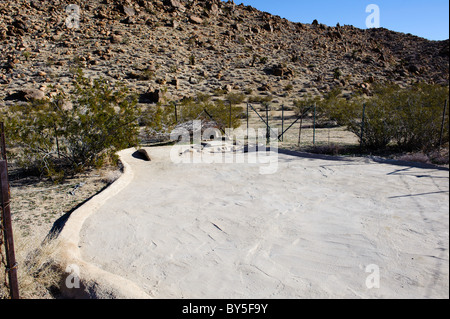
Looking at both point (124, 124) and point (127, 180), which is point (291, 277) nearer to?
point (127, 180)

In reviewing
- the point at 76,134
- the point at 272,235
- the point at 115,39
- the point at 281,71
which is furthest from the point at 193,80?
the point at 272,235

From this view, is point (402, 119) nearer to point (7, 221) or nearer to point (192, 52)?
point (7, 221)

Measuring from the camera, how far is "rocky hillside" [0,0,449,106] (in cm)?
3106

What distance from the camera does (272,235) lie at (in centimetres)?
573

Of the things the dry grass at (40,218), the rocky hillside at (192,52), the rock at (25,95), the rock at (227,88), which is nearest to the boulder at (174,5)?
the rocky hillside at (192,52)

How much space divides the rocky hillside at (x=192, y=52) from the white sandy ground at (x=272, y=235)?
804 inches

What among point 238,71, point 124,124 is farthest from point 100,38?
point 124,124

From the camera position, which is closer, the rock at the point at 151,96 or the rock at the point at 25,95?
the rock at the point at 25,95

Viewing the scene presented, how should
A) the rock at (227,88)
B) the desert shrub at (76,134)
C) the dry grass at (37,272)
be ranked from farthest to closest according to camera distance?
the rock at (227,88) < the desert shrub at (76,134) < the dry grass at (37,272)

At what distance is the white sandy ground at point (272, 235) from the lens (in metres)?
4.31

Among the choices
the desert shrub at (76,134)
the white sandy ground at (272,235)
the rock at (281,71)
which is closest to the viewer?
the white sandy ground at (272,235)

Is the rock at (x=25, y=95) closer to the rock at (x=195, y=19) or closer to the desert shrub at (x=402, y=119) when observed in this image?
the desert shrub at (x=402, y=119)

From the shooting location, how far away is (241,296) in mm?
4188

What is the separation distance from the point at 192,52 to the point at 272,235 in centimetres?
3596
